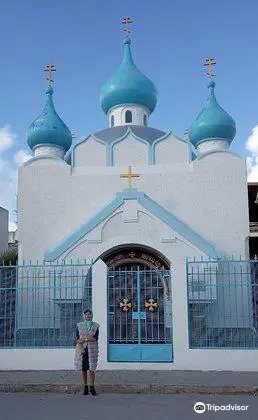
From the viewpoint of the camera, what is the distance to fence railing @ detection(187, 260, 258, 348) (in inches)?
361

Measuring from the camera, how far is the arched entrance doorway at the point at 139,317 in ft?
28.7

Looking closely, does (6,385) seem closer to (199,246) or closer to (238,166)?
(199,246)

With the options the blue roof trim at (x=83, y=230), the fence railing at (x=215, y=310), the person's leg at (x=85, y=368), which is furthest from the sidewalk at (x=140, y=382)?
the blue roof trim at (x=83, y=230)

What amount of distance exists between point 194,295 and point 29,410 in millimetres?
4865

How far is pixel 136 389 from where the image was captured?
23.5 ft

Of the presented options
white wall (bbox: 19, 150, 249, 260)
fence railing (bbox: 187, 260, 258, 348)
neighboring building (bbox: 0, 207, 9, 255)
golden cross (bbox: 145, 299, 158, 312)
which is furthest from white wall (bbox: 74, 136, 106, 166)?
neighboring building (bbox: 0, 207, 9, 255)

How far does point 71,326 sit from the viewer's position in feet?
32.4

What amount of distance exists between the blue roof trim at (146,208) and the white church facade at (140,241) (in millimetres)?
27

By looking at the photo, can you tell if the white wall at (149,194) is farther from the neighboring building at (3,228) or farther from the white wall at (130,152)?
the neighboring building at (3,228)

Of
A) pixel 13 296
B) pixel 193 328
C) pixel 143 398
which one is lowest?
pixel 143 398

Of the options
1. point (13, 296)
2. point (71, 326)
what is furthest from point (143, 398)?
point (13, 296)

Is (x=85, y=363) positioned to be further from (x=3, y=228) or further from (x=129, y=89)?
(x=3, y=228)

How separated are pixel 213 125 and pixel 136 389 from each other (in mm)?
8914

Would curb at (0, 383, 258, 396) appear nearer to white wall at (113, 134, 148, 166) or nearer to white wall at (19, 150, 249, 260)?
white wall at (19, 150, 249, 260)
